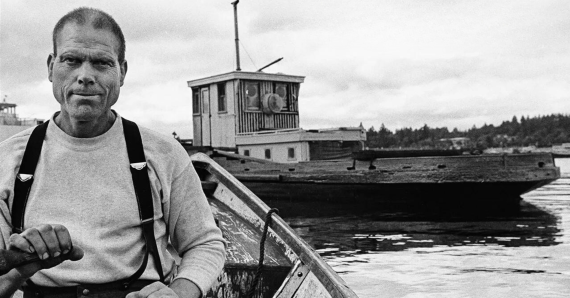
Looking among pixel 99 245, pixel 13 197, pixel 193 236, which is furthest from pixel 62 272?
pixel 193 236

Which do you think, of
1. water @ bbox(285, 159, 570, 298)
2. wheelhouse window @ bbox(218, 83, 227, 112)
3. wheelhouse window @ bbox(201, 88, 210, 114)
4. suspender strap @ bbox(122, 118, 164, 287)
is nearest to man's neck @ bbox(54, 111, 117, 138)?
suspender strap @ bbox(122, 118, 164, 287)

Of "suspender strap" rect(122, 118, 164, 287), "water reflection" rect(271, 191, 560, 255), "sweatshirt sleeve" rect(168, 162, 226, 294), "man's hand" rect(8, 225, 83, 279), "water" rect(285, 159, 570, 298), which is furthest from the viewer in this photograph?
"water reflection" rect(271, 191, 560, 255)

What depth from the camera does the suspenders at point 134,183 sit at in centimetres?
254

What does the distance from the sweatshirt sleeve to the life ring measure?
2151 centimetres

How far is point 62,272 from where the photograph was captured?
2.55 m

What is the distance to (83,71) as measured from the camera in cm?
253

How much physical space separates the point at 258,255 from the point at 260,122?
19.5 meters

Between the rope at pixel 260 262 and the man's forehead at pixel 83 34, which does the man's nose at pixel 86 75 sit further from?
the rope at pixel 260 262

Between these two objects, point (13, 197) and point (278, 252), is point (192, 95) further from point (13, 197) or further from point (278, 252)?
point (13, 197)

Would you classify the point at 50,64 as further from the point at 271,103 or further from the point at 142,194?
the point at 271,103

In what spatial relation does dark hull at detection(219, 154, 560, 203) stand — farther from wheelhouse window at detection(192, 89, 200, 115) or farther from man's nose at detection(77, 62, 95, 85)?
man's nose at detection(77, 62, 95, 85)

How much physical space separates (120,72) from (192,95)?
23.2 m

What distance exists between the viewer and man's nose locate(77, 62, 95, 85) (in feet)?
8.26

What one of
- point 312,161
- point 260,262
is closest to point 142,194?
point 260,262
